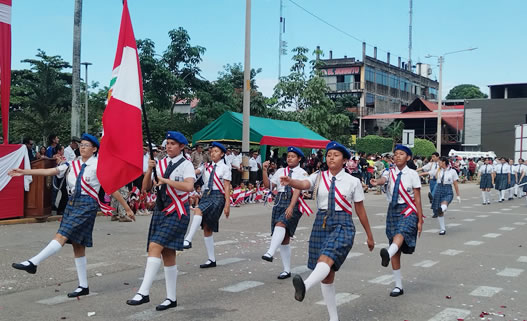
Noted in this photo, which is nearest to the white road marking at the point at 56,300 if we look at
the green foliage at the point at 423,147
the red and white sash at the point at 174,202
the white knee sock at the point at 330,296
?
the red and white sash at the point at 174,202

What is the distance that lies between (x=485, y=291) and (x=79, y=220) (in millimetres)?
5039

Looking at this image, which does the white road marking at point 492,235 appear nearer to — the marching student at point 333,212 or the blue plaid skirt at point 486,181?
the marching student at point 333,212

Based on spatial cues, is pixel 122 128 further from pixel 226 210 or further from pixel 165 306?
pixel 226 210

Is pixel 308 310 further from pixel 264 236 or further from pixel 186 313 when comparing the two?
pixel 264 236

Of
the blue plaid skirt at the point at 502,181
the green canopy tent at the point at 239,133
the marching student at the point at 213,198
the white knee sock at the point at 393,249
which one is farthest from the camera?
the blue plaid skirt at the point at 502,181

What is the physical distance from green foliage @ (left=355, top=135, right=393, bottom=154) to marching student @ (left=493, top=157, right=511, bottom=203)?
26.1 metres

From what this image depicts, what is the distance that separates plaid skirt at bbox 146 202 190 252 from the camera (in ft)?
19.0

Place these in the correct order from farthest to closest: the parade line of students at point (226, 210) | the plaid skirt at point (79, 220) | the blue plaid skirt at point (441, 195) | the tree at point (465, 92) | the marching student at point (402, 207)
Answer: the tree at point (465, 92) < the blue plaid skirt at point (441, 195) < the marching student at point (402, 207) < the plaid skirt at point (79, 220) < the parade line of students at point (226, 210)

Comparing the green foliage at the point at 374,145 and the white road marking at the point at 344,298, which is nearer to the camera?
the white road marking at the point at 344,298

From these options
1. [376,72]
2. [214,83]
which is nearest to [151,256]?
[214,83]

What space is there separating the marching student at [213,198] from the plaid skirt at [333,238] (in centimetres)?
299

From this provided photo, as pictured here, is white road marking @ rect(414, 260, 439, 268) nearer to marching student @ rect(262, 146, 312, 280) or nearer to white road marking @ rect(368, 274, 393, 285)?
white road marking @ rect(368, 274, 393, 285)

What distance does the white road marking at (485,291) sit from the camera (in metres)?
6.86

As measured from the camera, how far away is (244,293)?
668 centimetres
